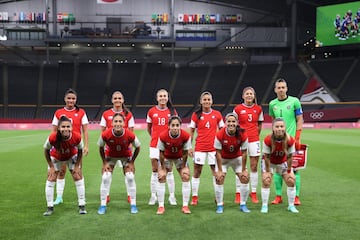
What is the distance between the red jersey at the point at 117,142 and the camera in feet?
22.5

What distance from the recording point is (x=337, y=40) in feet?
137

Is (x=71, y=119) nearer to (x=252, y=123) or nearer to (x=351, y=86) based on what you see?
(x=252, y=123)

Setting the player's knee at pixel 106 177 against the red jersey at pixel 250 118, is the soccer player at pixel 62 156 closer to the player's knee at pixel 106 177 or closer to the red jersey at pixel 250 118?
the player's knee at pixel 106 177

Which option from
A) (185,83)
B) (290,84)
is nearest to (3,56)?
(185,83)

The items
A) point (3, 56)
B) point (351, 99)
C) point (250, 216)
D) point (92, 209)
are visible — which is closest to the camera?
point (250, 216)

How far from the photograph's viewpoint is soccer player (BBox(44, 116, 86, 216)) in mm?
6686

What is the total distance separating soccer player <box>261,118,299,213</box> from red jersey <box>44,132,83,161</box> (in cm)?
353

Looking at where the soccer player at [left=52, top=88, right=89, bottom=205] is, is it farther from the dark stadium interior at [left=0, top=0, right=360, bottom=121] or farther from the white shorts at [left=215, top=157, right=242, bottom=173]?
the dark stadium interior at [left=0, top=0, right=360, bottom=121]

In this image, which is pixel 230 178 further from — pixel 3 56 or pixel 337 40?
pixel 3 56

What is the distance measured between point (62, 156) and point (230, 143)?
320 cm

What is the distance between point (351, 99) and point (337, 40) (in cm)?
738

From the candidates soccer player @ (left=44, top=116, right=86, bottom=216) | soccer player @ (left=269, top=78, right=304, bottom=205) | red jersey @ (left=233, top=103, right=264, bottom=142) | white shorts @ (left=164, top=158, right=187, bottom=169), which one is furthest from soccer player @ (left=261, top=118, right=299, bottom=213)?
soccer player @ (left=44, top=116, right=86, bottom=216)

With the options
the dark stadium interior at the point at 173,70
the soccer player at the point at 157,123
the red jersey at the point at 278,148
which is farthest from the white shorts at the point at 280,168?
the dark stadium interior at the point at 173,70

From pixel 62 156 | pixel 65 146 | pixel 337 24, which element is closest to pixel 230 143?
pixel 65 146
